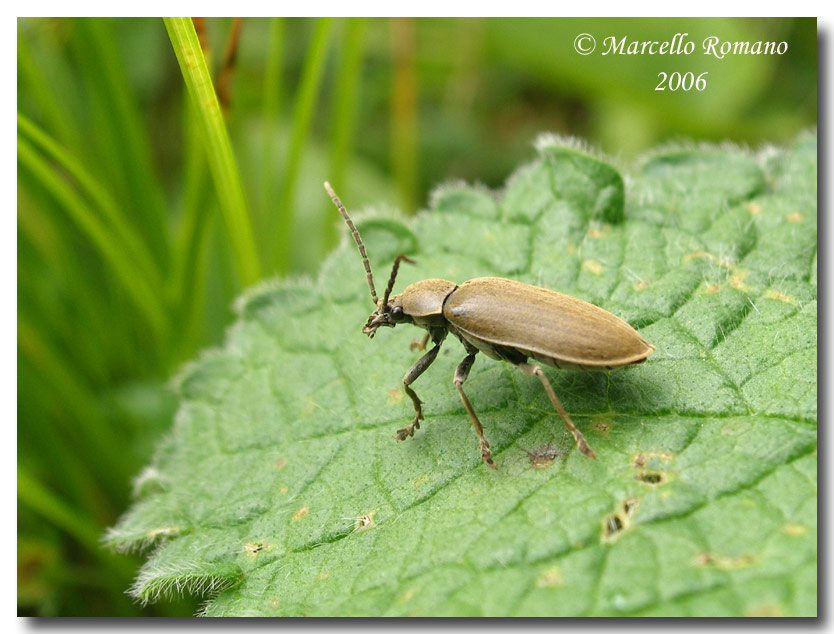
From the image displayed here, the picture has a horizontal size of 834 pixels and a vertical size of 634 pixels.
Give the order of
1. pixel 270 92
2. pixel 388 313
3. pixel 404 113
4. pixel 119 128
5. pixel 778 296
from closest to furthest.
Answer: pixel 778 296 → pixel 388 313 → pixel 270 92 → pixel 119 128 → pixel 404 113

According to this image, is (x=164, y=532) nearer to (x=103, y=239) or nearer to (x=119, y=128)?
(x=103, y=239)

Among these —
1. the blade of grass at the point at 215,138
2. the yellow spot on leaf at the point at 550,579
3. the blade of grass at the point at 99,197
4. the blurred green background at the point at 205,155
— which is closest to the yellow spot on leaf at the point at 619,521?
the yellow spot on leaf at the point at 550,579

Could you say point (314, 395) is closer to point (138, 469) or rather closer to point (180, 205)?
point (138, 469)

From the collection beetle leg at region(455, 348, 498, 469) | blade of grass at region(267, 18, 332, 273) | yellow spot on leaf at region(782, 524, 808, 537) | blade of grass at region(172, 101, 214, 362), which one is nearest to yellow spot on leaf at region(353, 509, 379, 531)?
beetle leg at region(455, 348, 498, 469)

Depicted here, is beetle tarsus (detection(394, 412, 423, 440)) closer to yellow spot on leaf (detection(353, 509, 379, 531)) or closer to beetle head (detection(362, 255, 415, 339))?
yellow spot on leaf (detection(353, 509, 379, 531))

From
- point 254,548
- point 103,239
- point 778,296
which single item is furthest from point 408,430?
point 103,239

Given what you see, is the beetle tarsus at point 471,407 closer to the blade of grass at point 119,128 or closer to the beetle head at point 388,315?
the beetle head at point 388,315

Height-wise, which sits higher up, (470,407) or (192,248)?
(192,248)
